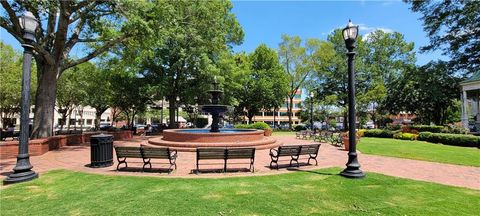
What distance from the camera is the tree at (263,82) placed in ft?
136

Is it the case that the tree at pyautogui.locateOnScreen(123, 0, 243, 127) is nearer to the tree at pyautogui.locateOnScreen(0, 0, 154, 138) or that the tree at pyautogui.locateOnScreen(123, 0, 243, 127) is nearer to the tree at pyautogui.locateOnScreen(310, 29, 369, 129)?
the tree at pyautogui.locateOnScreen(0, 0, 154, 138)

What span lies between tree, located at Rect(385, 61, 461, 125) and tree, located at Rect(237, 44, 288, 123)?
15433 millimetres

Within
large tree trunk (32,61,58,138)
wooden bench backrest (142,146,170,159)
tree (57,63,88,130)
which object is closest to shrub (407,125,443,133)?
wooden bench backrest (142,146,170,159)

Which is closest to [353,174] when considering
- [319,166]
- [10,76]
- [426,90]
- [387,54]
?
[319,166]

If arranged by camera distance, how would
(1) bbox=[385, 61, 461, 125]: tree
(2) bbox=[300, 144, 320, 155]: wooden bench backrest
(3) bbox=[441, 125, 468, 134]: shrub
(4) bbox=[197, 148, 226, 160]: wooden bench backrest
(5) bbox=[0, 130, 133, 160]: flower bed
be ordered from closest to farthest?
1. (4) bbox=[197, 148, 226, 160]: wooden bench backrest
2. (2) bbox=[300, 144, 320, 155]: wooden bench backrest
3. (5) bbox=[0, 130, 133, 160]: flower bed
4. (3) bbox=[441, 125, 468, 134]: shrub
5. (1) bbox=[385, 61, 461, 125]: tree

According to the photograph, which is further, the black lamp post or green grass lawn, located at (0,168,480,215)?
the black lamp post

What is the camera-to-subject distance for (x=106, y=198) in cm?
615

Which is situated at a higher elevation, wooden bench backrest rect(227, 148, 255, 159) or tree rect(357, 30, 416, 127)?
tree rect(357, 30, 416, 127)

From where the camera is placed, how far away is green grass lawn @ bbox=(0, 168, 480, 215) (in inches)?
213

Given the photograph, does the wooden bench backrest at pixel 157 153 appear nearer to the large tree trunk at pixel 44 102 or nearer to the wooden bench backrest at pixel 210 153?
the wooden bench backrest at pixel 210 153

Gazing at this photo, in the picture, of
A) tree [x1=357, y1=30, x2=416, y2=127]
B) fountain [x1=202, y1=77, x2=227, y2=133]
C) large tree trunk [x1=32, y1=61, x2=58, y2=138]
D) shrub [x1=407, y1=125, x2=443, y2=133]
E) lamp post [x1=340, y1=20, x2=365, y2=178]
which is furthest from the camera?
tree [x1=357, y1=30, x2=416, y2=127]

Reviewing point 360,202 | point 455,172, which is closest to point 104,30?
point 360,202

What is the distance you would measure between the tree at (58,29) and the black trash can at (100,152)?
7064 mm

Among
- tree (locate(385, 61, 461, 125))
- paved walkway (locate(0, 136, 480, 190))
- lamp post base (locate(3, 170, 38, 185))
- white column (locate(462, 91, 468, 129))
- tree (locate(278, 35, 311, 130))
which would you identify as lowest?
paved walkway (locate(0, 136, 480, 190))
